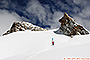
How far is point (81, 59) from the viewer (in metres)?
5.30

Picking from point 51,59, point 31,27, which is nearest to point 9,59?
point 51,59

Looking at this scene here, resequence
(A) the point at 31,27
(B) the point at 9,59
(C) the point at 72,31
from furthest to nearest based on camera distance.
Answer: (A) the point at 31,27
(C) the point at 72,31
(B) the point at 9,59

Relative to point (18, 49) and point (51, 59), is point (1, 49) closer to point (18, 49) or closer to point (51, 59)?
point (18, 49)

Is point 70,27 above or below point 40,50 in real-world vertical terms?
above

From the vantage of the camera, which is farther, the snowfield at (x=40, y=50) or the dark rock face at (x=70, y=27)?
the dark rock face at (x=70, y=27)

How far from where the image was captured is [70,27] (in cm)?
2034

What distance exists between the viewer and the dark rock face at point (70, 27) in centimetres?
1919

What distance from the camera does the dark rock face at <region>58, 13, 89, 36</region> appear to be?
1919cm

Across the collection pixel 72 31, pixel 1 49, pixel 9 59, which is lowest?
pixel 9 59

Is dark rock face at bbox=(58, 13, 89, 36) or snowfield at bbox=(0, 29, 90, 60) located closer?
snowfield at bbox=(0, 29, 90, 60)

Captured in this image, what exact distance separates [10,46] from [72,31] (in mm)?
13256

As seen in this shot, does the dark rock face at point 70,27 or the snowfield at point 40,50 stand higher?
the dark rock face at point 70,27

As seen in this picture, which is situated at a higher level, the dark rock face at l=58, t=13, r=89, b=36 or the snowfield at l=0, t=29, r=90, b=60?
the dark rock face at l=58, t=13, r=89, b=36

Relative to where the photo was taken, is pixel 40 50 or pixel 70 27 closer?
pixel 40 50
